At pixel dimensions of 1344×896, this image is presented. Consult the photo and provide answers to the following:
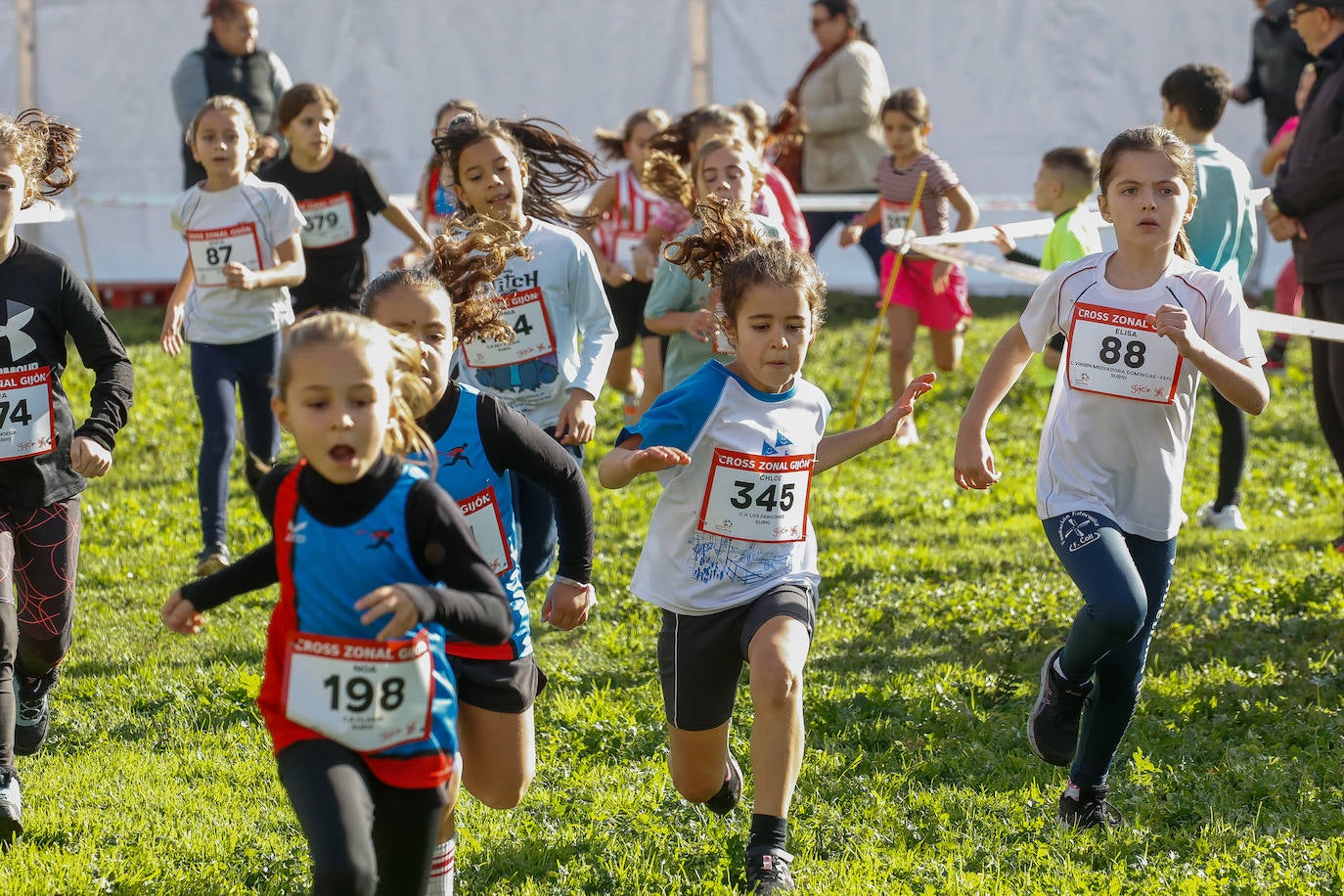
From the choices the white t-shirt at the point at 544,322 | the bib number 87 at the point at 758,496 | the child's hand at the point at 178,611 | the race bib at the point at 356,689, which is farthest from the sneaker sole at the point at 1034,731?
the child's hand at the point at 178,611

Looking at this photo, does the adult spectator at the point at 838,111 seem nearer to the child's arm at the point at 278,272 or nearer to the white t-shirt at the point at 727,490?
the child's arm at the point at 278,272

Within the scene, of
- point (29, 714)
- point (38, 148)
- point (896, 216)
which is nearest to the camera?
point (38, 148)

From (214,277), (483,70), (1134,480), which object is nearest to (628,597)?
(214,277)

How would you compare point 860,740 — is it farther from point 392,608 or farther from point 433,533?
point 392,608

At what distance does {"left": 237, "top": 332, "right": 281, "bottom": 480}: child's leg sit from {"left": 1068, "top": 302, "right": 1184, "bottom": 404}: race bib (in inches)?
151

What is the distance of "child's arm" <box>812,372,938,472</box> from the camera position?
3.90m

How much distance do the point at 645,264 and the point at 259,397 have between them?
6.70 feet

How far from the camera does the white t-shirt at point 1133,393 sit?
4043 mm

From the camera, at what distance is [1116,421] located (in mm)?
4102

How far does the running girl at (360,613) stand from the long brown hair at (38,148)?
1.58 meters

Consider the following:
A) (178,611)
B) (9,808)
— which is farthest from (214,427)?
(178,611)

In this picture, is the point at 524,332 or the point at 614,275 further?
the point at 614,275

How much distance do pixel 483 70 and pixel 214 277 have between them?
7.97 meters

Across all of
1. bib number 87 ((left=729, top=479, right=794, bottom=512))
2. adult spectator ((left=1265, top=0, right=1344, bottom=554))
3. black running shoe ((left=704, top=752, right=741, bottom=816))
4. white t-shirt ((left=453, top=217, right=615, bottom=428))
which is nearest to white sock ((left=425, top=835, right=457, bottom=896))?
black running shoe ((left=704, top=752, right=741, bottom=816))
